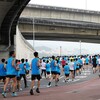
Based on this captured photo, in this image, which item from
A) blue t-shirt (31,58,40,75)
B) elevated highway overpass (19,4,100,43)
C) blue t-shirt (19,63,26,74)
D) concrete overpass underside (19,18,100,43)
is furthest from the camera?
elevated highway overpass (19,4,100,43)

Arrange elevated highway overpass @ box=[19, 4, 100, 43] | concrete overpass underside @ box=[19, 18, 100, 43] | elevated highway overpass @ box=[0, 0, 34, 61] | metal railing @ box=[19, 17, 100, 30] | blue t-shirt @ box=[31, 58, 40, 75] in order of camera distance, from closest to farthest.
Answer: blue t-shirt @ box=[31, 58, 40, 75] < elevated highway overpass @ box=[0, 0, 34, 61] < metal railing @ box=[19, 17, 100, 30] < concrete overpass underside @ box=[19, 18, 100, 43] < elevated highway overpass @ box=[19, 4, 100, 43]

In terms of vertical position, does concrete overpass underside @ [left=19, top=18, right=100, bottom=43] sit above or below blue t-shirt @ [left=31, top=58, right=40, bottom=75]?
below

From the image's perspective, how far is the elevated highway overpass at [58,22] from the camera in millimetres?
57750

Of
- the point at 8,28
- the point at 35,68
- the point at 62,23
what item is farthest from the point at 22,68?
the point at 62,23

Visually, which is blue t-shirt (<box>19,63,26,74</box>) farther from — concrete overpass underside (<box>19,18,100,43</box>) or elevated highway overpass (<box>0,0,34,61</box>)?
concrete overpass underside (<box>19,18,100,43</box>)

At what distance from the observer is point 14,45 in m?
37.6

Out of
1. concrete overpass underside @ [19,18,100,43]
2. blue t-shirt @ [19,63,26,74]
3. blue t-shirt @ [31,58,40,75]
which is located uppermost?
blue t-shirt @ [31,58,40,75]

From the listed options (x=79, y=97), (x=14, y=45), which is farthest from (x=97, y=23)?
(x=79, y=97)

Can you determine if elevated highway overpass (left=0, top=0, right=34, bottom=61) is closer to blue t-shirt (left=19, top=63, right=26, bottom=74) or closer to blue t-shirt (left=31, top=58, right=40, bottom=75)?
blue t-shirt (left=19, top=63, right=26, bottom=74)

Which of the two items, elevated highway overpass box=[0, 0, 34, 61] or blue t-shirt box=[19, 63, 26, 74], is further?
elevated highway overpass box=[0, 0, 34, 61]

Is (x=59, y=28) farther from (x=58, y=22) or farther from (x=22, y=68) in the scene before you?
(x=22, y=68)

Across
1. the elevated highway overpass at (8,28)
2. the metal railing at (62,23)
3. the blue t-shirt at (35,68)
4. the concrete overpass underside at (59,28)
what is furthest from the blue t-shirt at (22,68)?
the concrete overpass underside at (59,28)

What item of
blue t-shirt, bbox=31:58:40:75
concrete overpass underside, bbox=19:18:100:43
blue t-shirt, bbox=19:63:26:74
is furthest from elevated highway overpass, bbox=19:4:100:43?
blue t-shirt, bbox=31:58:40:75

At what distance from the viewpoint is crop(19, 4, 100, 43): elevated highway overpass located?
5775 cm
